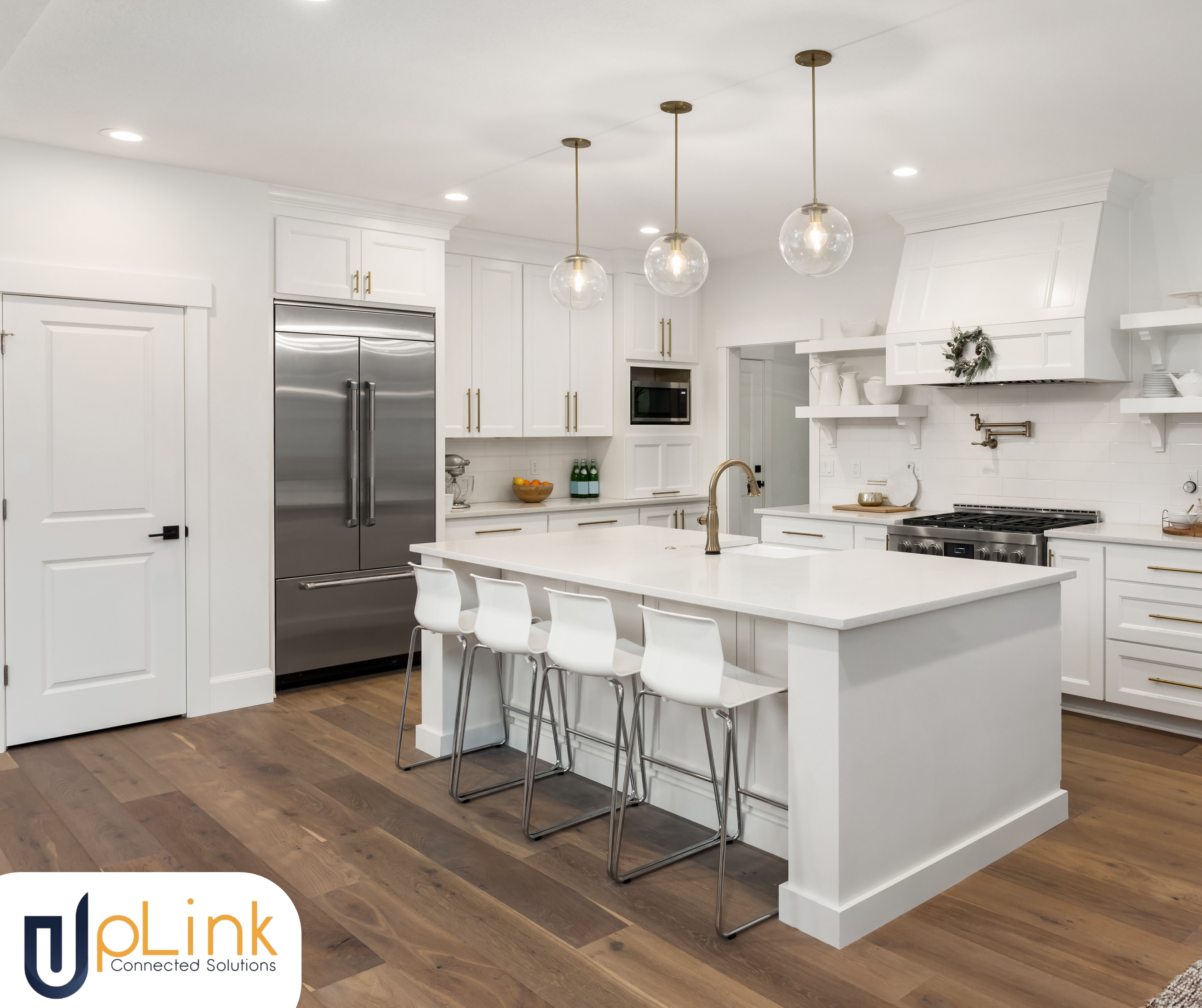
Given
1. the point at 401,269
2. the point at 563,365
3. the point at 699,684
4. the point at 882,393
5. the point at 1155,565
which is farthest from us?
the point at 563,365

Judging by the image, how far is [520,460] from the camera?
656 centimetres

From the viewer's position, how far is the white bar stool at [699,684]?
2.61 metres

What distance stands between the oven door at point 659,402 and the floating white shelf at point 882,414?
1.08 metres

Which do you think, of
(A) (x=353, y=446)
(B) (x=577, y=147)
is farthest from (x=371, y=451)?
(B) (x=577, y=147)

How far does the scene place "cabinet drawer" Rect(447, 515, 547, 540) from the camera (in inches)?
224

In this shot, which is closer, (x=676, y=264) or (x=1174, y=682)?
(x=676, y=264)

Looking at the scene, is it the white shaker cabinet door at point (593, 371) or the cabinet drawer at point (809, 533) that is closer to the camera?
the cabinet drawer at point (809, 533)

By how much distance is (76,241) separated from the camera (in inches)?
165

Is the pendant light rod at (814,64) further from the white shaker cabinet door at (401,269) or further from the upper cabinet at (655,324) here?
the upper cabinet at (655,324)

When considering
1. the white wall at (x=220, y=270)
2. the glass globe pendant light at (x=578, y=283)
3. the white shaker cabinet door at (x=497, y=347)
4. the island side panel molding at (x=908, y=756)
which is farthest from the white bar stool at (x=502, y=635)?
the white shaker cabinet door at (x=497, y=347)

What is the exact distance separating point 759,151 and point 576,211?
3.67 feet

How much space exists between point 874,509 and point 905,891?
10.9ft

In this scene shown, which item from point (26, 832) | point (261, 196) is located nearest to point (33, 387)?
point (261, 196)

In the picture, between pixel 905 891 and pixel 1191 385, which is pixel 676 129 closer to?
pixel 1191 385
